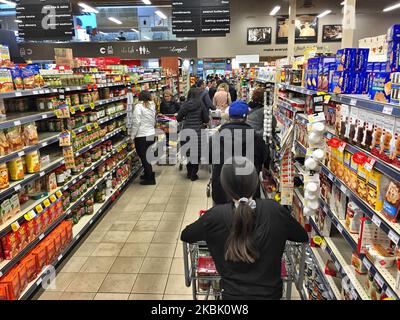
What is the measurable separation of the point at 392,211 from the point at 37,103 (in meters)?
3.93

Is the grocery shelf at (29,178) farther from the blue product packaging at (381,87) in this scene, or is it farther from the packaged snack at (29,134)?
the blue product packaging at (381,87)

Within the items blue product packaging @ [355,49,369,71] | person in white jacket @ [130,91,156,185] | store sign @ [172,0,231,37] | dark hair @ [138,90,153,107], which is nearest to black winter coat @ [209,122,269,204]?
blue product packaging @ [355,49,369,71]

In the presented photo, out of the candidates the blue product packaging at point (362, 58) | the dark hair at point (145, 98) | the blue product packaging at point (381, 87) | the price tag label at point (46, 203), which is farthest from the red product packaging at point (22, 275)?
the dark hair at point (145, 98)

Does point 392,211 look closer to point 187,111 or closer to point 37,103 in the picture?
point 37,103

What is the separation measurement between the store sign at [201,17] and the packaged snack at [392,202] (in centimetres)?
684

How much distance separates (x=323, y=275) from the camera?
10.1 ft

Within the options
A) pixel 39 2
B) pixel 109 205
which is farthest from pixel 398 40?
pixel 39 2

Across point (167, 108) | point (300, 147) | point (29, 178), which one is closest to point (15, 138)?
point (29, 178)

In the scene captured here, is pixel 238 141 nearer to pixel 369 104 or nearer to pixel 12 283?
pixel 369 104

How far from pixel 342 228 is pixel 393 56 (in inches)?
51.9

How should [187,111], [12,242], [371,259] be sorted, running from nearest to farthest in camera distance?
[371,259] < [12,242] < [187,111]

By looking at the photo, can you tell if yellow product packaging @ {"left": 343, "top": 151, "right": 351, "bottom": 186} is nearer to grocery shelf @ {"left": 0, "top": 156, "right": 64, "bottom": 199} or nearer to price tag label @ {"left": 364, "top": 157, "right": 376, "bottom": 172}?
price tag label @ {"left": 364, "top": 157, "right": 376, "bottom": 172}

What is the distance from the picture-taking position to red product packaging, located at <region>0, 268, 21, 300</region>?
312 centimetres
